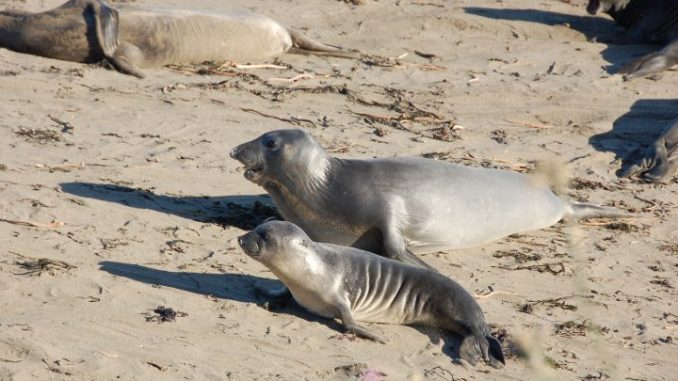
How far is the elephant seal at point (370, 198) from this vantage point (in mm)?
6758

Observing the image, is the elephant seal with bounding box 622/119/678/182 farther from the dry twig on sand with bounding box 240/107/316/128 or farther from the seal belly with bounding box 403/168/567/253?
the dry twig on sand with bounding box 240/107/316/128

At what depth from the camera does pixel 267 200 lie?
766 centimetres

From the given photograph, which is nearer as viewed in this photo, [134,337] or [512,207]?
[134,337]

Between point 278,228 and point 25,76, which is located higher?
point 278,228

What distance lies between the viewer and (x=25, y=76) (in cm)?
942

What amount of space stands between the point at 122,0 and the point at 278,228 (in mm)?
6775

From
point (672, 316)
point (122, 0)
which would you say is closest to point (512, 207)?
point (672, 316)

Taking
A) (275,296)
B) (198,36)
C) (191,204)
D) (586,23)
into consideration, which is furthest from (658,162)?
(586,23)

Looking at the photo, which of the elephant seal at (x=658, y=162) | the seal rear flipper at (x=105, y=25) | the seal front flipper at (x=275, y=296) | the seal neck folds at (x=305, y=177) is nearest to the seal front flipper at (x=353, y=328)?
the seal front flipper at (x=275, y=296)

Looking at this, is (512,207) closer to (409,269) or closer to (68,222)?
(409,269)

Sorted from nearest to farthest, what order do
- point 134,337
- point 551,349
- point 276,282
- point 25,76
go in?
1. point 134,337
2. point 551,349
3. point 276,282
4. point 25,76

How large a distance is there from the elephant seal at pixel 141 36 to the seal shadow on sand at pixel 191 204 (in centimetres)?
274

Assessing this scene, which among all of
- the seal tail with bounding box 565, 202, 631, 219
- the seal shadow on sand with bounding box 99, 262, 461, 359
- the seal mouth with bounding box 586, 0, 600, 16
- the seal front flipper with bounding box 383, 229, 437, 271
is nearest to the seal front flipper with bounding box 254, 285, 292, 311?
the seal shadow on sand with bounding box 99, 262, 461, 359

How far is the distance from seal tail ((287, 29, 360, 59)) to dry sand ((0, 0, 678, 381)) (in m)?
0.16
